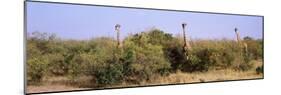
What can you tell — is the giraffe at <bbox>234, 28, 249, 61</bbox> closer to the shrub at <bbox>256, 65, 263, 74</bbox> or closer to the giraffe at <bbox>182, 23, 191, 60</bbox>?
the shrub at <bbox>256, 65, 263, 74</bbox>

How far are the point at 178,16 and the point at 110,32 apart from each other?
539 millimetres

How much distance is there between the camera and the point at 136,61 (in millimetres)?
2416

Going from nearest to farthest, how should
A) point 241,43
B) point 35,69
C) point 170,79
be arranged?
point 35,69
point 170,79
point 241,43

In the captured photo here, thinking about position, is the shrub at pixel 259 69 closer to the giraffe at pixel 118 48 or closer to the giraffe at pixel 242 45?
the giraffe at pixel 242 45

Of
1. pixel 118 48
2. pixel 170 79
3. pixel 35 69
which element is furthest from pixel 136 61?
pixel 35 69

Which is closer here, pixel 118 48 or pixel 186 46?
pixel 118 48

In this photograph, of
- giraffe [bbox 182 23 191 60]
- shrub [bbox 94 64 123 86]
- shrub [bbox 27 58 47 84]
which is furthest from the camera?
giraffe [bbox 182 23 191 60]

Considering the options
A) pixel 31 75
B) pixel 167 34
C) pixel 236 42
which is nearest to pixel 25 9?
pixel 31 75

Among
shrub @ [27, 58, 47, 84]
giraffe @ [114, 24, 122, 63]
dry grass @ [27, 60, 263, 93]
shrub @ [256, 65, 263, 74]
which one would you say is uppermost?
giraffe @ [114, 24, 122, 63]

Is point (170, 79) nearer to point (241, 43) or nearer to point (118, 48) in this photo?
point (118, 48)

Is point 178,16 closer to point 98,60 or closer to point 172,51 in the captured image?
point 172,51

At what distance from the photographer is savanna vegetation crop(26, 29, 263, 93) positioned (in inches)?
84.7

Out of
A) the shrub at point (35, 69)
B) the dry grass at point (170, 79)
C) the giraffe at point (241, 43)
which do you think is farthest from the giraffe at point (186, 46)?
the shrub at point (35, 69)

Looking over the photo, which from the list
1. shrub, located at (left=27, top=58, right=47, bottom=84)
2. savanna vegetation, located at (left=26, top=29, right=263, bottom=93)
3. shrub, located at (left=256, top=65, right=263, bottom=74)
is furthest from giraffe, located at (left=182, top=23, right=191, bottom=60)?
shrub, located at (left=27, top=58, right=47, bottom=84)
